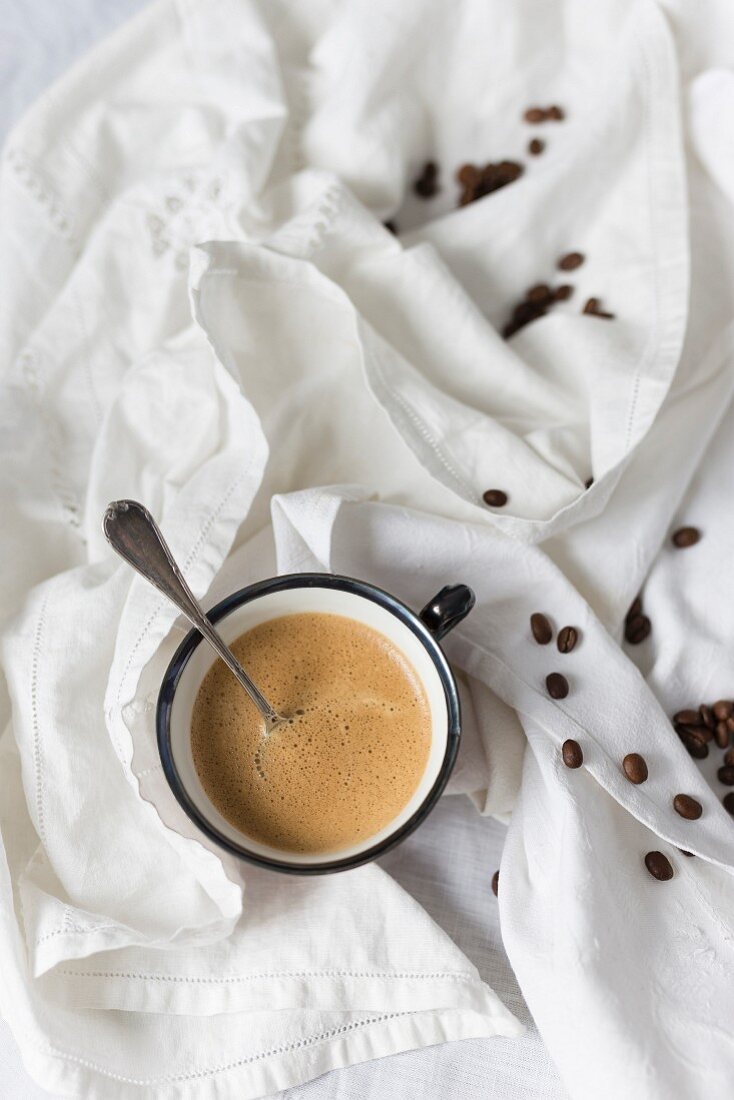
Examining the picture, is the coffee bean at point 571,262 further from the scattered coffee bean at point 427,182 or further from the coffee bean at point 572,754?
the coffee bean at point 572,754

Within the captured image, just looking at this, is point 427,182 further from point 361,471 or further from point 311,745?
point 311,745

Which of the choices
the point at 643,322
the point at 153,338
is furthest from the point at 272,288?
the point at 643,322

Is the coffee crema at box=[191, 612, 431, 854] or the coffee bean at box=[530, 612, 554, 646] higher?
the coffee bean at box=[530, 612, 554, 646]

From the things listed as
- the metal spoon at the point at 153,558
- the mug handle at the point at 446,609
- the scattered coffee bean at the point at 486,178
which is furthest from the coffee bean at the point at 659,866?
the scattered coffee bean at the point at 486,178

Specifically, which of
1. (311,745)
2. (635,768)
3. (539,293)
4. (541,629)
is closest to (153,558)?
(311,745)

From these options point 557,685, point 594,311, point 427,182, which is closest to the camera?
point 557,685

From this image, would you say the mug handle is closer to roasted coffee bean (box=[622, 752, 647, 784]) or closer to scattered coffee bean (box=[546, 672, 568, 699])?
scattered coffee bean (box=[546, 672, 568, 699])

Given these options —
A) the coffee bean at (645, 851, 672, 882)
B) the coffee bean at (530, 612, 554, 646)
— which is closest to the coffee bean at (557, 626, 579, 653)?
the coffee bean at (530, 612, 554, 646)

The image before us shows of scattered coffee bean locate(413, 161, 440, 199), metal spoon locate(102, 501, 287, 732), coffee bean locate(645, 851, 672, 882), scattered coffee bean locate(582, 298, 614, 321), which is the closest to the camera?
metal spoon locate(102, 501, 287, 732)
